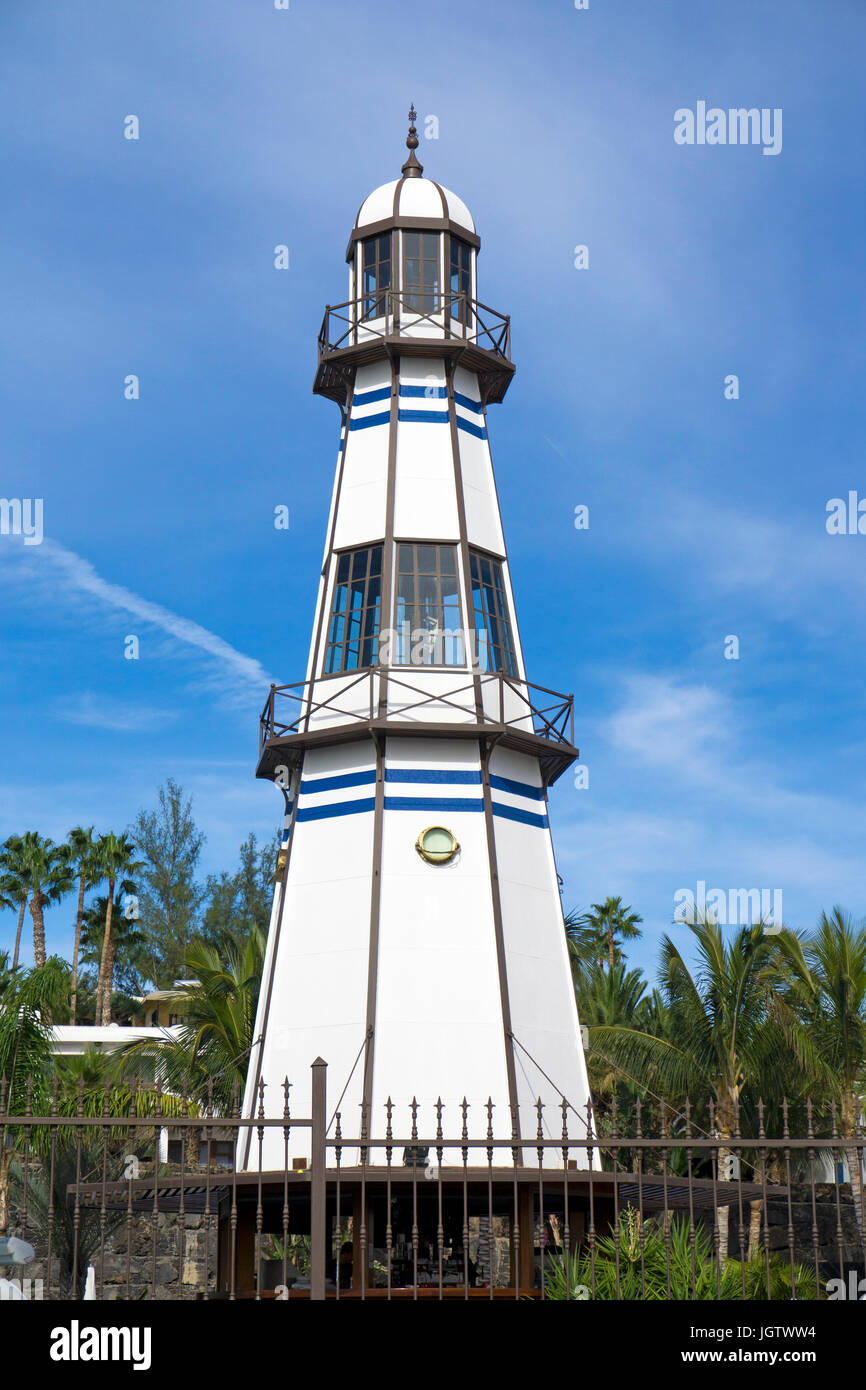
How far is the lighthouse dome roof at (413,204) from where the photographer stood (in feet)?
95.8

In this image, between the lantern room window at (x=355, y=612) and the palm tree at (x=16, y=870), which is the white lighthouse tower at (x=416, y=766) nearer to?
the lantern room window at (x=355, y=612)

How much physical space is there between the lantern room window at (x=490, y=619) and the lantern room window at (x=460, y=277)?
4.93 m

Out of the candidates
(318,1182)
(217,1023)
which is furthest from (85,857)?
(318,1182)

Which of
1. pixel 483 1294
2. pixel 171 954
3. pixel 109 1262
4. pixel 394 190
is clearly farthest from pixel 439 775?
pixel 171 954

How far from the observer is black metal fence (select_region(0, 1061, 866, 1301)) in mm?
13117

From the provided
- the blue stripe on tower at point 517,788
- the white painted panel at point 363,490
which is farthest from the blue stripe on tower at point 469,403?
the blue stripe on tower at point 517,788

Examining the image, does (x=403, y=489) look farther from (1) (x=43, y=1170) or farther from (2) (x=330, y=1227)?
(1) (x=43, y=1170)

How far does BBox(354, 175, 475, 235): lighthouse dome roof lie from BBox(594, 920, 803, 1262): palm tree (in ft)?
52.1

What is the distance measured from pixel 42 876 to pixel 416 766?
124 ft

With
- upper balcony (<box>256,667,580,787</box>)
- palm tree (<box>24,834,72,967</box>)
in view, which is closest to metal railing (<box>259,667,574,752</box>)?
upper balcony (<box>256,667,580,787</box>)

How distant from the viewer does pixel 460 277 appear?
1157 inches

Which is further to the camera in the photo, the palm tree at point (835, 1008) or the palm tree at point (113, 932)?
the palm tree at point (113, 932)

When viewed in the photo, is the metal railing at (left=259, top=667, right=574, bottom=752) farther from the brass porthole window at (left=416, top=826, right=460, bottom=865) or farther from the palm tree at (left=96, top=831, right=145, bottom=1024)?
the palm tree at (left=96, top=831, right=145, bottom=1024)

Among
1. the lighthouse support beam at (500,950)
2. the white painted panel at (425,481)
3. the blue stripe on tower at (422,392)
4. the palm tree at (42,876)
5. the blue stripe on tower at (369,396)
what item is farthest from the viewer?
the palm tree at (42,876)
